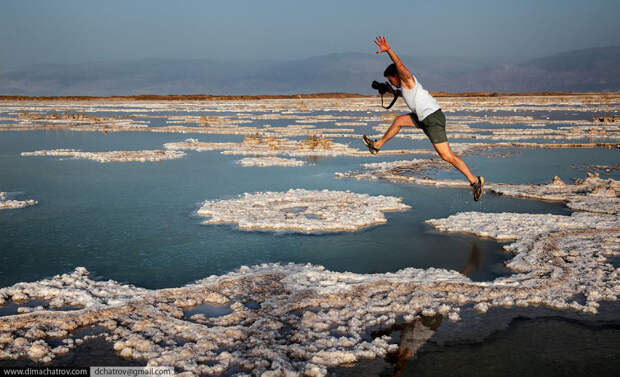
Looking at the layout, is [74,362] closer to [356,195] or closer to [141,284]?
[141,284]

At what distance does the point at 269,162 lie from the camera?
1705cm

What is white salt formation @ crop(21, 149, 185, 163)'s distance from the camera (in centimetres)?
1800

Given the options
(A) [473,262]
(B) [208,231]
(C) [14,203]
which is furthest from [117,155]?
(A) [473,262]

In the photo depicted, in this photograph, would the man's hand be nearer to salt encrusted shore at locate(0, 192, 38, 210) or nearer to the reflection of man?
the reflection of man

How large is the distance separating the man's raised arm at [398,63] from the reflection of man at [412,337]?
3.02 m

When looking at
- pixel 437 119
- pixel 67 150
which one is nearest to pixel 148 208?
pixel 437 119

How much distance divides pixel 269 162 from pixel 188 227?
8182 mm

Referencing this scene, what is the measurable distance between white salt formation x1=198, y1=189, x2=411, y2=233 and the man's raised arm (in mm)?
2785

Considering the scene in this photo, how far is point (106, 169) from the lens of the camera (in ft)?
52.4

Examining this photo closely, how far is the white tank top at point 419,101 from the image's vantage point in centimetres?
712

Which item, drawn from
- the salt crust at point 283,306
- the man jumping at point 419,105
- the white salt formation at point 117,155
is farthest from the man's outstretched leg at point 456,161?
the white salt formation at point 117,155

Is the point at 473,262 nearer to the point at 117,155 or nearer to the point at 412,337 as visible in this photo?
the point at 412,337

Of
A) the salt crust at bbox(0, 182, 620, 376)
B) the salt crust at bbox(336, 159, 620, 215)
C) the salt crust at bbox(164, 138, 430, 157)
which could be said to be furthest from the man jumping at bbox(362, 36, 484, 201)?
the salt crust at bbox(164, 138, 430, 157)

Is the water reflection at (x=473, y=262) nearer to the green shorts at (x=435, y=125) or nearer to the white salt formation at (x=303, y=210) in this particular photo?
the green shorts at (x=435, y=125)
